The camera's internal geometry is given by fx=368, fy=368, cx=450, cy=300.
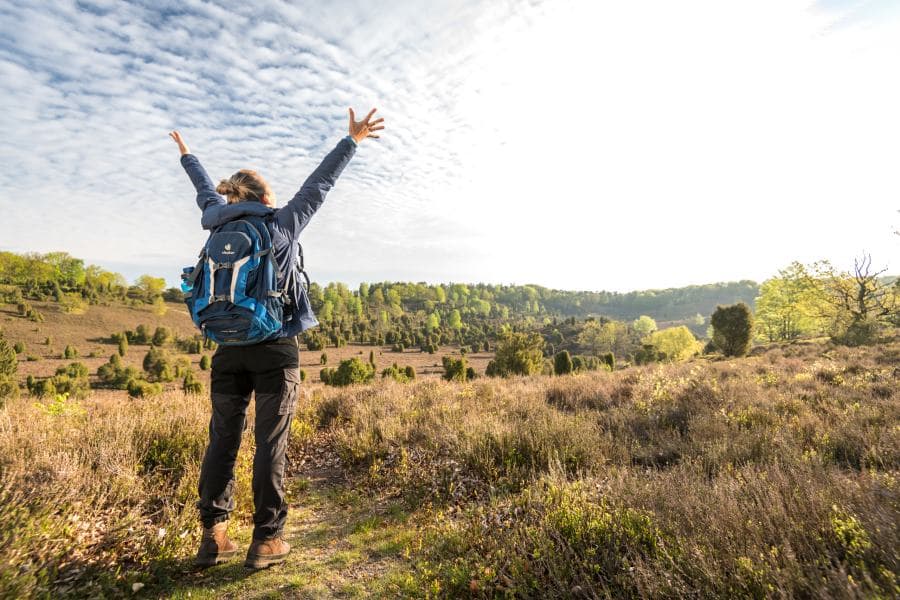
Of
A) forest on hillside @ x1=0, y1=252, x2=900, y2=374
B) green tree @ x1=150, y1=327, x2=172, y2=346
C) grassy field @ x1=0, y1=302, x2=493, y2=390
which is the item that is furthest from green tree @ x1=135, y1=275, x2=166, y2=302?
green tree @ x1=150, y1=327, x2=172, y2=346

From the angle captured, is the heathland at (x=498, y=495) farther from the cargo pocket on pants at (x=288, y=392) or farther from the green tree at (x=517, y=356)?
the green tree at (x=517, y=356)

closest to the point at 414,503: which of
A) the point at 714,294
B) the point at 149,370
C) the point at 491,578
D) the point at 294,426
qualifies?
the point at 491,578

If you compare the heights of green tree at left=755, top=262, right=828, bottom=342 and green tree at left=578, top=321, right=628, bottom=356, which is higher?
green tree at left=755, top=262, right=828, bottom=342

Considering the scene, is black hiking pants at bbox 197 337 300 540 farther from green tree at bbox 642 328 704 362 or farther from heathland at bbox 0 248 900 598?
green tree at bbox 642 328 704 362

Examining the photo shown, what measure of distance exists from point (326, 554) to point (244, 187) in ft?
10.3

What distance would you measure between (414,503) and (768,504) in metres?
3.06

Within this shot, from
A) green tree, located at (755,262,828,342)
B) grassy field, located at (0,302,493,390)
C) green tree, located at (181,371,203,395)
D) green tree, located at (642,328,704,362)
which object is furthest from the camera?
green tree, located at (642,328,704,362)

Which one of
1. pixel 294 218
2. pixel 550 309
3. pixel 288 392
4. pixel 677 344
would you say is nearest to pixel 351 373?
pixel 288 392

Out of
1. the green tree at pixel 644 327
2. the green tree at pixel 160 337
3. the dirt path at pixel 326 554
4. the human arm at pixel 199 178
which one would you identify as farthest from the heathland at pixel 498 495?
the green tree at pixel 644 327

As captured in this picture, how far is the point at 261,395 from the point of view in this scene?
270 centimetres

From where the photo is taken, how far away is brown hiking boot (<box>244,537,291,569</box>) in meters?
2.67

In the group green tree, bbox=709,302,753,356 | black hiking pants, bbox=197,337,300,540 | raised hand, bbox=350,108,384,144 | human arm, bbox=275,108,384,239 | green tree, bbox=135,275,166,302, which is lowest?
green tree, bbox=709,302,753,356

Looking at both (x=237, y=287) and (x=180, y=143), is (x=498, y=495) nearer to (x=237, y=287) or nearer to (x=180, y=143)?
(x=237, y=287)

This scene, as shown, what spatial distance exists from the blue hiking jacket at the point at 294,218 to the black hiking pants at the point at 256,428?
26cm
